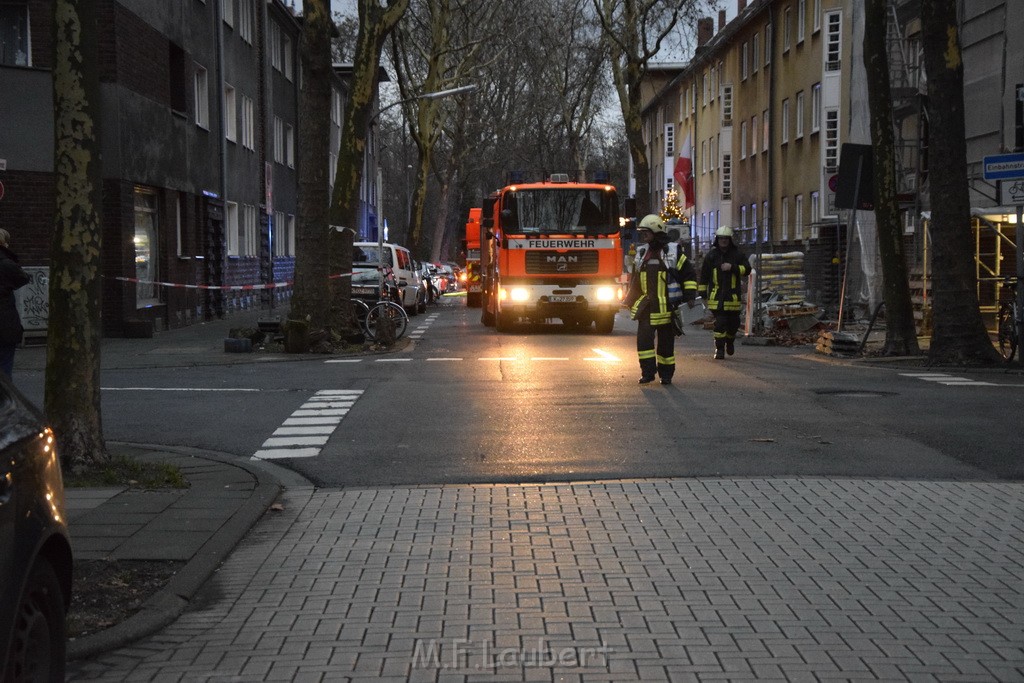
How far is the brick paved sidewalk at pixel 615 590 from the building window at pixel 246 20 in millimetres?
31561

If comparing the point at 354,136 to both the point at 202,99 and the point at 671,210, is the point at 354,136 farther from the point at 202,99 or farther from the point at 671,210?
the point at 671,210

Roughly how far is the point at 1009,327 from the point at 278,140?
3076cm

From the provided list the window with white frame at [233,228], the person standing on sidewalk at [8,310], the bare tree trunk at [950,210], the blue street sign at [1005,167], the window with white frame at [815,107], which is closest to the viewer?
the person standing on sidewalk at [8,310]

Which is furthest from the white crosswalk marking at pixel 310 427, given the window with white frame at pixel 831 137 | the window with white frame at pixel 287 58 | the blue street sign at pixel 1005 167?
the window with white frame at pixel 287 58

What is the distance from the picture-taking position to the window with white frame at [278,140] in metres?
44.9

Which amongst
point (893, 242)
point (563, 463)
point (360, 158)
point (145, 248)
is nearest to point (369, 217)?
point (145, 248)

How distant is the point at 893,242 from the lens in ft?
67.3

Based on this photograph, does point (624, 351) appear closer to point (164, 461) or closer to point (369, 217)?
point (164, 461)

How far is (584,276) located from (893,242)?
8.54m

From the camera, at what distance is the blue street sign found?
17531mm

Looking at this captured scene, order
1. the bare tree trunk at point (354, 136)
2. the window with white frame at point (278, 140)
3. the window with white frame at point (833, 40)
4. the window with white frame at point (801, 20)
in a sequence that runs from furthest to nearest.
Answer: the window with white frame at point (801, 20) → the window with white frame at point (278, 140) → the window with white frame at point (833, 40) → the bare tree trunk at point (354, 136)

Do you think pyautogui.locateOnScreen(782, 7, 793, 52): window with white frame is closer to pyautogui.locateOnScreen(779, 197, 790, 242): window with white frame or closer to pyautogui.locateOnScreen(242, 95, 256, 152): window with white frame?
pyautogui.locateOnScreen(779, 197, 790, 242): window with white frame

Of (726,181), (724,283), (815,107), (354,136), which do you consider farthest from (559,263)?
(726,181)

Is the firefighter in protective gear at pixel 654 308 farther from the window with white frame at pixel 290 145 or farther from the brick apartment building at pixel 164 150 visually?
the window with white frame at pixel 290 145
